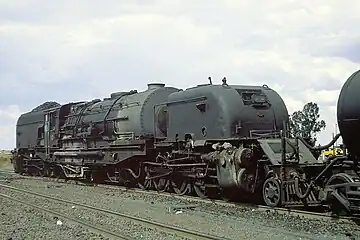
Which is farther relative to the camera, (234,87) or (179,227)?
(234,87)

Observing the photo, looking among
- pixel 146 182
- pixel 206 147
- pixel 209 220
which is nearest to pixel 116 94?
pixel 146 182

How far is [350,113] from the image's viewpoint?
9.84 meters

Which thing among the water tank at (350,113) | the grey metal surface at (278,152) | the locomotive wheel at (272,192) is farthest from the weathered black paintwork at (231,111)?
the water tank at (350,113)

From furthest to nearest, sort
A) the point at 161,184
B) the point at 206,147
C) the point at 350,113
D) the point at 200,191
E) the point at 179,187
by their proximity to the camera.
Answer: the point at 161,184 < the point at 179,187 < the point at 200,191 < the point at 206,147 < the point at 350,113

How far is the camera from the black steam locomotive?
12.2 meters

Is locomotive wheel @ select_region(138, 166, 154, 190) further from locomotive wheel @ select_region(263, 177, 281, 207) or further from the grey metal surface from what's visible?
locomotive wheel @ select_region(263, 177, 281, 207)

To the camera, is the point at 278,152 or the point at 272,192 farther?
the point at 278,152

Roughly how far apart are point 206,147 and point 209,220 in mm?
4536

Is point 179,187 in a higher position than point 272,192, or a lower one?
lower

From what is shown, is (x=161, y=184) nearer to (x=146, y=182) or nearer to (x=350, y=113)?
(x=146, y=182)

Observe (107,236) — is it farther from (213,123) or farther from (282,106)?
(282,106)

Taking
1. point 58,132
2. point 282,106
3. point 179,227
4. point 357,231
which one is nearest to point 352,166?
point 357,231

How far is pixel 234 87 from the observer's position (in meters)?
16.4

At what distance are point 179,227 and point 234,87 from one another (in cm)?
660
